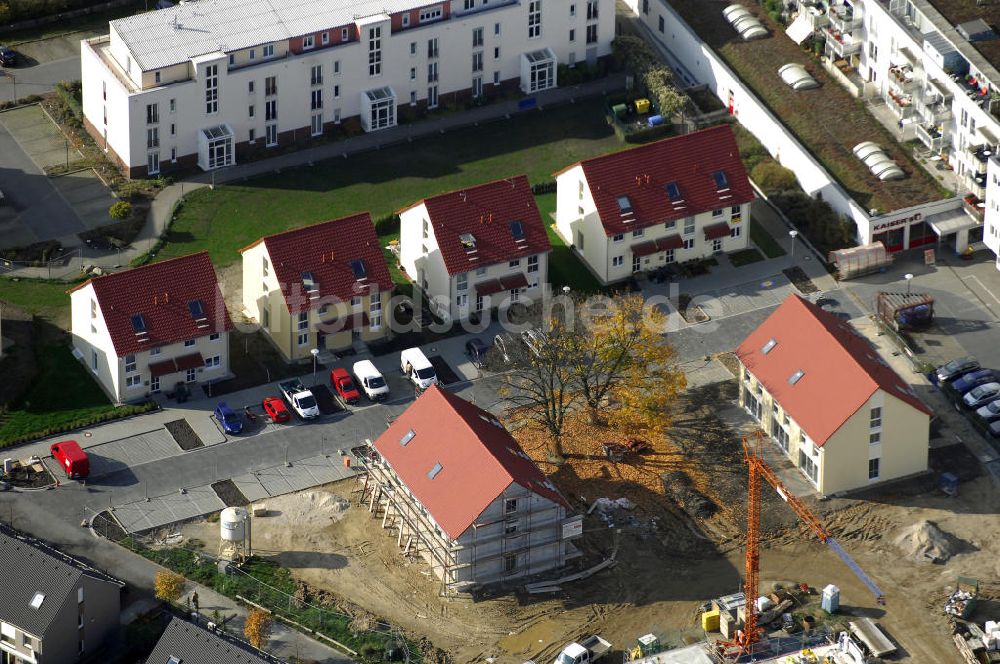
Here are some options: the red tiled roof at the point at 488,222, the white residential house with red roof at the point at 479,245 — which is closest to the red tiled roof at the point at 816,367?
the white residential house with red roof at the point at 479,245

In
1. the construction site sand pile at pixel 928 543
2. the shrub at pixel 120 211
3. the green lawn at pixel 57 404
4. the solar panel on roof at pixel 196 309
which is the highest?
the shrub at pixel 120 211

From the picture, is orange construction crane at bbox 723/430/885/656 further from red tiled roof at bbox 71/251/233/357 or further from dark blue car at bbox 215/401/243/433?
red tiled roof at bbox 71/251/233/357

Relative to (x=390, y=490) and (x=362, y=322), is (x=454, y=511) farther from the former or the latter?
(x=362, y=322)

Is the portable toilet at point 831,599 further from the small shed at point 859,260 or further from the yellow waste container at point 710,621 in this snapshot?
the small shed at point 859,260

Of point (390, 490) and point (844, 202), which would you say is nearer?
point (390, 490)

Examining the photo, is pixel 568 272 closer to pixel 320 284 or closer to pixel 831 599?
pixel 320 284

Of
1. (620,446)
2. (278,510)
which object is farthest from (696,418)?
(278,510)

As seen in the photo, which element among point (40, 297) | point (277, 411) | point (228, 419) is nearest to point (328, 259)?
point (277, 411)
